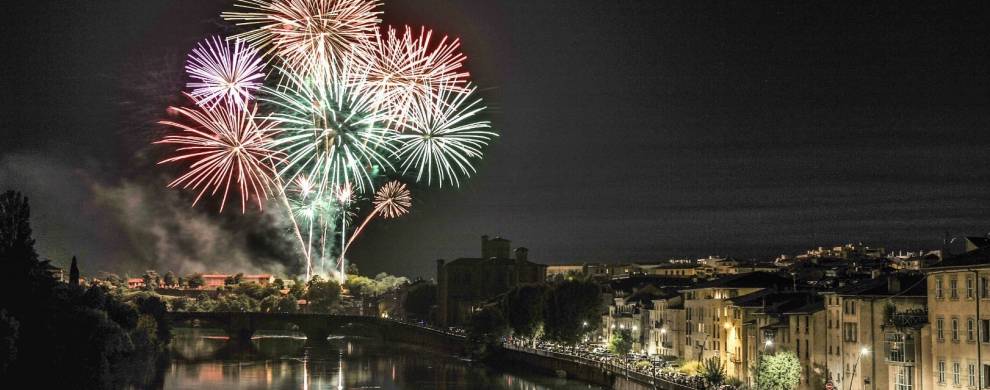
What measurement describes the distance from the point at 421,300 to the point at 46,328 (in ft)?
411

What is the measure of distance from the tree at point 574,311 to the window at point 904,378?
5476 cm

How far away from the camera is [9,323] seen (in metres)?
61.7

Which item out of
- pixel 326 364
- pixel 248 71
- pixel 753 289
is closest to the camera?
pixel 248 71

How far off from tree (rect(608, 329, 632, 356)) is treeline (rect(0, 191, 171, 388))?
36.4 meters

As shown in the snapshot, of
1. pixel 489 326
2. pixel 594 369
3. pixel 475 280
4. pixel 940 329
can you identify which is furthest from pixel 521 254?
pixel 940 329

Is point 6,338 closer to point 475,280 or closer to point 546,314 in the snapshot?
point 546,314

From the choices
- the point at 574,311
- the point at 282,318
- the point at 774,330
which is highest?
the point at 574,311

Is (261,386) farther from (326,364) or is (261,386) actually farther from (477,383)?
(326,364)

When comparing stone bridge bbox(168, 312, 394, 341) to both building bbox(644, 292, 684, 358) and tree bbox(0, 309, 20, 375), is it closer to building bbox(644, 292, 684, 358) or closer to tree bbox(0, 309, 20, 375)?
building bbox(644, 292, 684, 358)

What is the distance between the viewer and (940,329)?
151ft

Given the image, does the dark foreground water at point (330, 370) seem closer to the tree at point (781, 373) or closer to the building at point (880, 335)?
the tree at point (781, 373)

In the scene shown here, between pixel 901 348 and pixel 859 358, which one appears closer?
pixel 901 348

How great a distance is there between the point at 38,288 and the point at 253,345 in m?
89.1

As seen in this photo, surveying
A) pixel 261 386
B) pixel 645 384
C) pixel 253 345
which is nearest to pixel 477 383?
pixel 261 386
